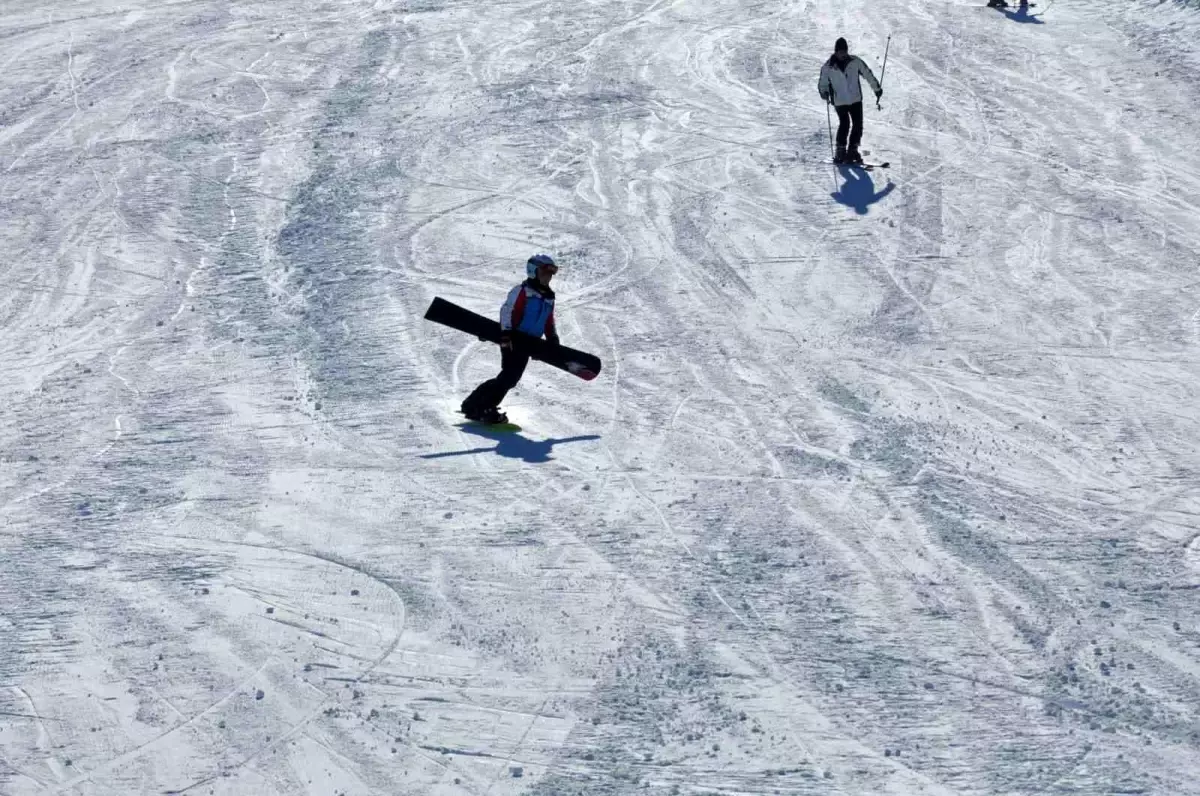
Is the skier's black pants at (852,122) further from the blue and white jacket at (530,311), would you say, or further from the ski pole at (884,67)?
the blue and white jacket at (530,311)

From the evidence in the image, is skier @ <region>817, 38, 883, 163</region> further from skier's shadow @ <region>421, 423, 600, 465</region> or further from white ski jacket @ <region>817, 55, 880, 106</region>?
skier's shadow @ <region>421, 423, 600, 465</region>

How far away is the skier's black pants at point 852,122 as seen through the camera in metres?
17.5

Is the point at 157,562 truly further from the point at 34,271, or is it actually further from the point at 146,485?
the point at 34,271

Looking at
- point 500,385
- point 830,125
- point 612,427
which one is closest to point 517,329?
point 500,385

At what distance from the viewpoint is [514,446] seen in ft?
36.9

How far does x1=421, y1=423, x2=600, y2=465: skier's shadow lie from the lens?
1107 centimetres

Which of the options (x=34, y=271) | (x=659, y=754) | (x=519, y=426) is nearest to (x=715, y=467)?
(x=519, y=426)

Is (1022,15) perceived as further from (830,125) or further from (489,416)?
(489,416)

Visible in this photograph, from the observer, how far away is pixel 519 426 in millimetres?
11633

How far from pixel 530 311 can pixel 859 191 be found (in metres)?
6.60

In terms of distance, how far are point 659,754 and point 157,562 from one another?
3.64 meters

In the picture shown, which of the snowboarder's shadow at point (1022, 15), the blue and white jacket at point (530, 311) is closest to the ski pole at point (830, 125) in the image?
the snowboarder's shadow at point (1022, 15)

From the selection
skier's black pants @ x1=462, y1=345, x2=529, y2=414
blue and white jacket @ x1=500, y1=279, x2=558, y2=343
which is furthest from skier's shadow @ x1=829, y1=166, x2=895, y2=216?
skier's black pants @ x1=462, y1=345, x2=529, y2=414

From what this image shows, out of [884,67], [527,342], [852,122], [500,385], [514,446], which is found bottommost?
[514,446]
